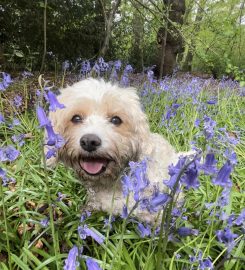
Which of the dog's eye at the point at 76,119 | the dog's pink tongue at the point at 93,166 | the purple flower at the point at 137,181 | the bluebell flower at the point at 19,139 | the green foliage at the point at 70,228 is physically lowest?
the green foliage at the point at 70,228

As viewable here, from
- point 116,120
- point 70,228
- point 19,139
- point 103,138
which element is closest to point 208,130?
point 103,138

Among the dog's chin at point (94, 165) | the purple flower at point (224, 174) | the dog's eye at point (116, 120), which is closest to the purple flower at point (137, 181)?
the purple flower at point (224, 174)

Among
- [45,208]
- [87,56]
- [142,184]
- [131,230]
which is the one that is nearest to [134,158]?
[131,230]

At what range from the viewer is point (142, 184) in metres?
1.62

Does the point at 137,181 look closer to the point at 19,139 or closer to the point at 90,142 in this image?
the point at 90,142

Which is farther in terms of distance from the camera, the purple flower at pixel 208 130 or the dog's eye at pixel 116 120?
the dog's eye at pixel 116 120

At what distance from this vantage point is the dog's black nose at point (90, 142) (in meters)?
2.86

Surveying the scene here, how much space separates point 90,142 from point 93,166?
315 mm

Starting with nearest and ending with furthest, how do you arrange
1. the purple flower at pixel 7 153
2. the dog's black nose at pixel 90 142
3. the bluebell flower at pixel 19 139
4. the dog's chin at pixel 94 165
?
the purple flower at pixel 7 153
the dog's black nose at pixel 90 142
the dog's chin at pixel 94 165
the bluebell flower at pixel 19 139

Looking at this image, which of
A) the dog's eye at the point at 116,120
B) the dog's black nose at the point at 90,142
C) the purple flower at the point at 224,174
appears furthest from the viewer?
the dog's eye at the point at 116,120

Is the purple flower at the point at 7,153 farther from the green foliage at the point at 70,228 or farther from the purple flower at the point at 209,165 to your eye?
the purple flower at the point at 209,165

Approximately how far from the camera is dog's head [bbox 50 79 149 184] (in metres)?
2.99

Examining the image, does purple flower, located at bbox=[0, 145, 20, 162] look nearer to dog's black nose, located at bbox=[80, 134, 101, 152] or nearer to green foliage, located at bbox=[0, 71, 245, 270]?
green foliage, located at bbox=[0, 71, 245, 270]

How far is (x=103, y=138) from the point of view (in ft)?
9.68
